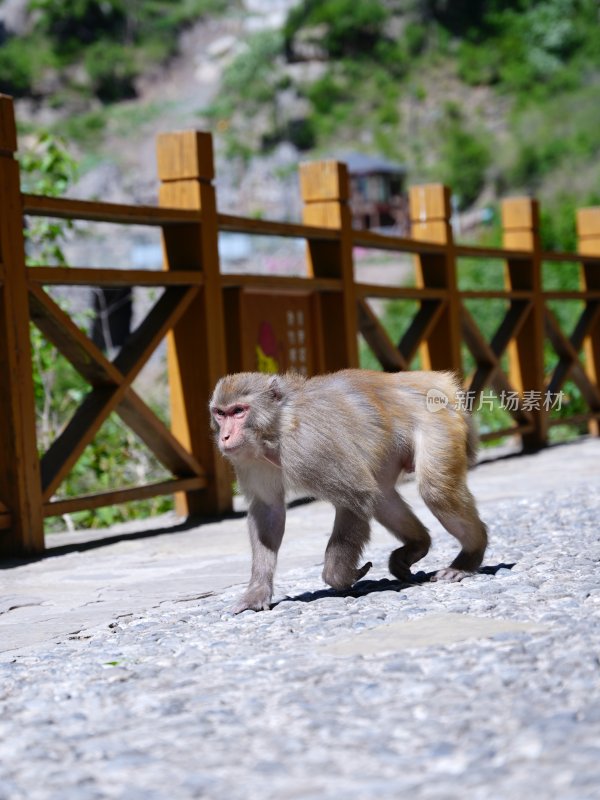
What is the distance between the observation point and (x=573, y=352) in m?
12.7

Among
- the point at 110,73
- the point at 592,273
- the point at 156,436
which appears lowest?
the point at 156,436

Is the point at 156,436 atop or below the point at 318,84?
below

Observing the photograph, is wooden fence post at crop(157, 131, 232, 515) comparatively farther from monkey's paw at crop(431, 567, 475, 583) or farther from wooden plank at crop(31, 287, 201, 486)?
monkey's paw at crop(431, 567, 475, 583)

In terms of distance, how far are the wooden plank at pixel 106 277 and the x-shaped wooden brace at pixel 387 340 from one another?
2.09 metres

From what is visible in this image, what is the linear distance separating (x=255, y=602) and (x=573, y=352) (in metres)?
8.34

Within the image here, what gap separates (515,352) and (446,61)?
5617cm

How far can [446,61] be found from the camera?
65625mm

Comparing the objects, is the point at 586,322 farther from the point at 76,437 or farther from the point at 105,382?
the point at 76,437

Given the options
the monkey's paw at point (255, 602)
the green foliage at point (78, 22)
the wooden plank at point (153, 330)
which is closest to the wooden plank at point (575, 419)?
the wooden plank at point (153, 330)

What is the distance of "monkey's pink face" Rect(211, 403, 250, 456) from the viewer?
16.1 ft

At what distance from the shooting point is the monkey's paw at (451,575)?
17.5 feet

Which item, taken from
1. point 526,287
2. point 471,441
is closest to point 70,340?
point 471,441

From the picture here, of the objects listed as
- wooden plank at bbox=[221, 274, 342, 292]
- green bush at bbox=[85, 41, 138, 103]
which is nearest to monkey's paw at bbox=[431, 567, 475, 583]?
wooden plank at bbox=[221, 274, 342, 292]

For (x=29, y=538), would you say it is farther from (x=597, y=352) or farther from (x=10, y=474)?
(x=597, y=352)
